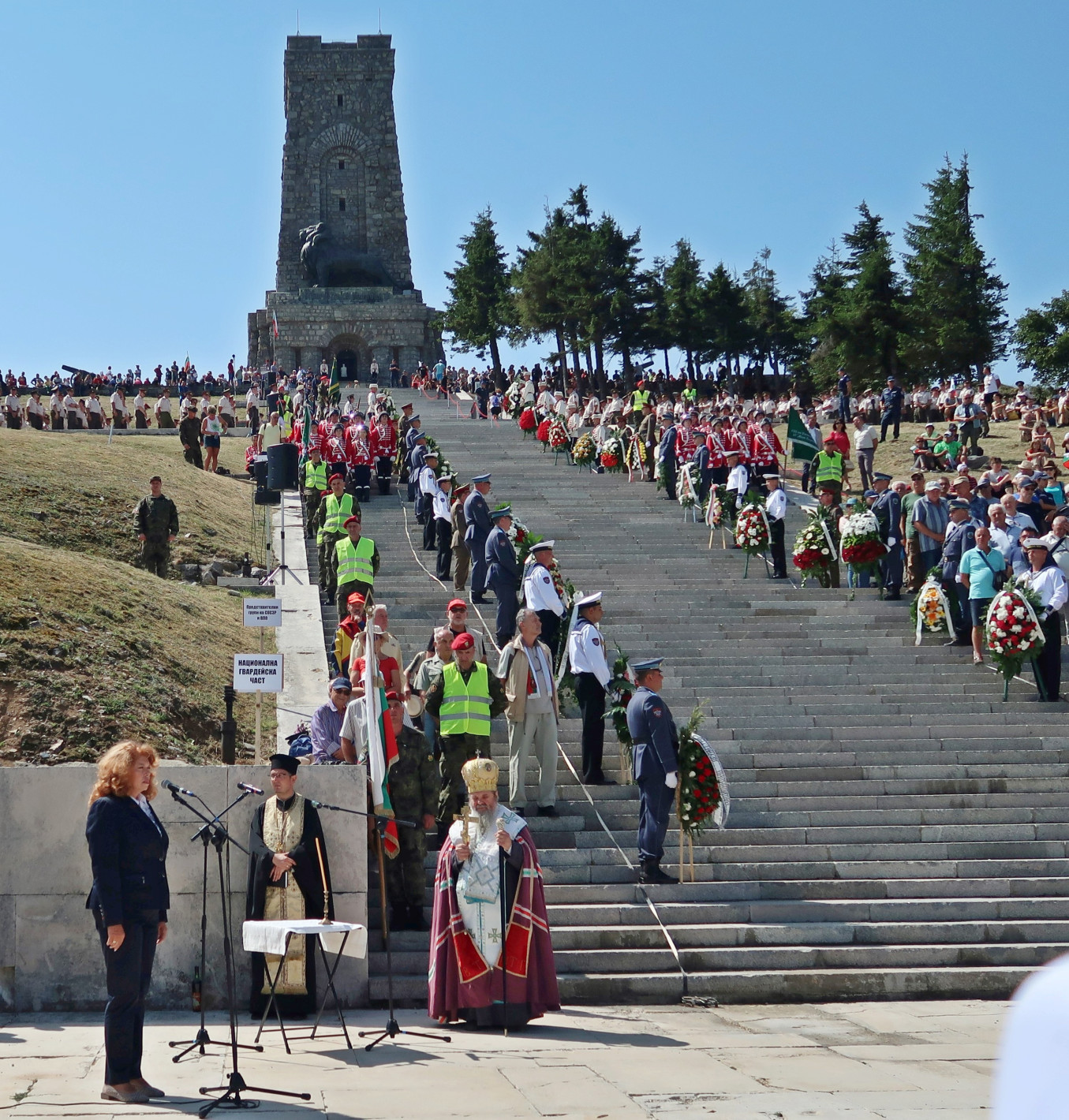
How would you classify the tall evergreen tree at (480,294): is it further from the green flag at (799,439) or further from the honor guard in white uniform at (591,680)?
the honor guard in white uniform at (591,680)

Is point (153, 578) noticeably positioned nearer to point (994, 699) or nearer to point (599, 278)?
point (994, 699)

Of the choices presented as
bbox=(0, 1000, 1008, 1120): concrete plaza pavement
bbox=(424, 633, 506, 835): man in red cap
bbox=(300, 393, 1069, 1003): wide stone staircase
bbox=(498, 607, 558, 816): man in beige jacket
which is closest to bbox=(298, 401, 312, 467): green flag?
bbox=(300, 393, 1069, 1003): wide stone staircase

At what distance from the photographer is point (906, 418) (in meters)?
41.0

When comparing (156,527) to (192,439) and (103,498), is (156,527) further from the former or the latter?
(192,439)

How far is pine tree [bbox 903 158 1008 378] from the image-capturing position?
44.4m

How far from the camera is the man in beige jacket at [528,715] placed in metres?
12.5

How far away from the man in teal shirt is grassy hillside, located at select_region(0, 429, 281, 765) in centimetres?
778

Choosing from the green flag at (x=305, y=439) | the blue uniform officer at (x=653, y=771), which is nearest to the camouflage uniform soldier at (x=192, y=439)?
the green flag at (x=305, y=439)

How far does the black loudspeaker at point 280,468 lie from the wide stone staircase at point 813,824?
368 centimetres

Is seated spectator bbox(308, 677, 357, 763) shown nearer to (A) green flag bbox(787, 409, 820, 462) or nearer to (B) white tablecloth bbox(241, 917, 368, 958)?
(B) white tablecloth bbox(241, 917, 368, 958)

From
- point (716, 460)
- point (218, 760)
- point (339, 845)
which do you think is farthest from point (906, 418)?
point (339, 845)

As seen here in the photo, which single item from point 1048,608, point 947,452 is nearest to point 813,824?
point 1048,608

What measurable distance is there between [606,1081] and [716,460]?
758 inches

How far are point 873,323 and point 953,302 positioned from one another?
306 cm
